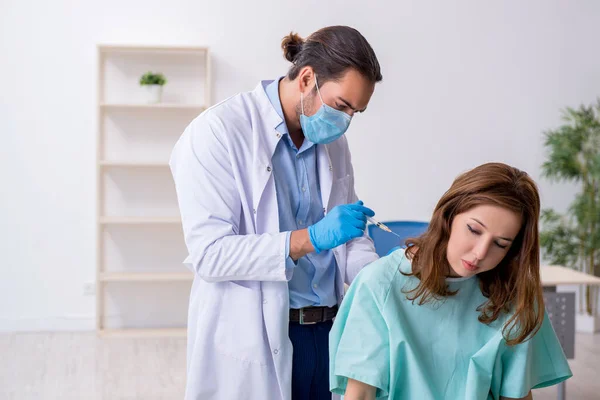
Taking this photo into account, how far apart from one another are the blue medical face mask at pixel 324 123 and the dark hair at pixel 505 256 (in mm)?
330

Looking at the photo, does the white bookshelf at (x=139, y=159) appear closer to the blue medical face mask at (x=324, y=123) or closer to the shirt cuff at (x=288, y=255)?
the blue medical face mask at (x=324, y=123)

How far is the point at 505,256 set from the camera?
4.84 ft

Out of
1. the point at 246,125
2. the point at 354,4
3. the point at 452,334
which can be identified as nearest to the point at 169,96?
the point at 354,4

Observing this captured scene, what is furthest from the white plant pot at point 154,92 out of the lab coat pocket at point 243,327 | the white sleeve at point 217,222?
the lab coat pocket at point 243,327

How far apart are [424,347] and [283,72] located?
3.33 meters

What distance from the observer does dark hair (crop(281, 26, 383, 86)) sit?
156 cm

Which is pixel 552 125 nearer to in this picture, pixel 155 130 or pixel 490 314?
pixel 155 130

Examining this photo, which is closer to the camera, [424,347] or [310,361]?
[424,347]

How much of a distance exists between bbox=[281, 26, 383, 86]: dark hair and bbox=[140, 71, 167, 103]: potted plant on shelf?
9.03ft

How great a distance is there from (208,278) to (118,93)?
3176mm

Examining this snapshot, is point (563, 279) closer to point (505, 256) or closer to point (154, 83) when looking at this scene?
point (505, 256)

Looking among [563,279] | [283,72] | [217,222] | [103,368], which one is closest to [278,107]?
[217,222]

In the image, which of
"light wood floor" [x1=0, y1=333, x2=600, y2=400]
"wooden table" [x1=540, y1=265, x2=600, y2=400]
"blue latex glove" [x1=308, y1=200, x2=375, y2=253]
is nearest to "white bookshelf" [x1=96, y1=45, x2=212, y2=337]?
"light wood floor" [x1=0, y1=333, x2=600, y2=400]

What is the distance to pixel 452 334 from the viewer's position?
1.45 meters
